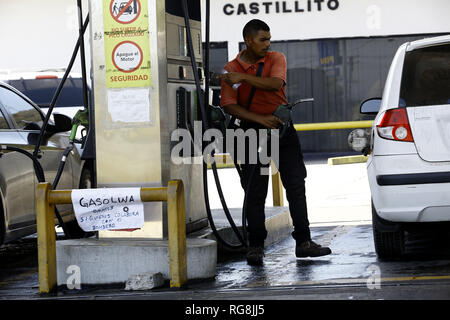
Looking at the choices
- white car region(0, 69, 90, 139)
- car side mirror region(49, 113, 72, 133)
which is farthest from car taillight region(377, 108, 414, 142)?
white car region(0, 69, 90, 139)

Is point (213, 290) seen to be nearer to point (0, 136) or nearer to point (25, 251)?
point (0, 136)

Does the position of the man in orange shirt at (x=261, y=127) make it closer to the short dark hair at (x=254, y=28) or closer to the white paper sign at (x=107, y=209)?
the short dark hair at (x=254, y=28)

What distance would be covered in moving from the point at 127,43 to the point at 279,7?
47.8 feet

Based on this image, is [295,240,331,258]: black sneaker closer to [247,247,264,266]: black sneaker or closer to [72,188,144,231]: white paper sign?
[247,247,264,266]: black sneaker

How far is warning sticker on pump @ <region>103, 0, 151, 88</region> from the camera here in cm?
600

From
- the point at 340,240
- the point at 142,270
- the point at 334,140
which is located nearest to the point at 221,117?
the point at 142,270

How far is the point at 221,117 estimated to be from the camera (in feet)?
21.3

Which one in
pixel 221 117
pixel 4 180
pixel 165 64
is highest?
pixel 165 64

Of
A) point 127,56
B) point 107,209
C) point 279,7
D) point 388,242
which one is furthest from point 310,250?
point 279,7

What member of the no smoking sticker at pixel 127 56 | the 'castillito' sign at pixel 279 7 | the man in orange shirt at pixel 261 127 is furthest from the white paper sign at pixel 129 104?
the 'castillito' sign at pixel 279 7

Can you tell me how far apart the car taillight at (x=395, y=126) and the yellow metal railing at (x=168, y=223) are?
1.44 meters

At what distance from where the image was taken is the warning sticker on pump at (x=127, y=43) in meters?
6.00

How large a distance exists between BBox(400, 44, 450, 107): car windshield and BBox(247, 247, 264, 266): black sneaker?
1610mm
